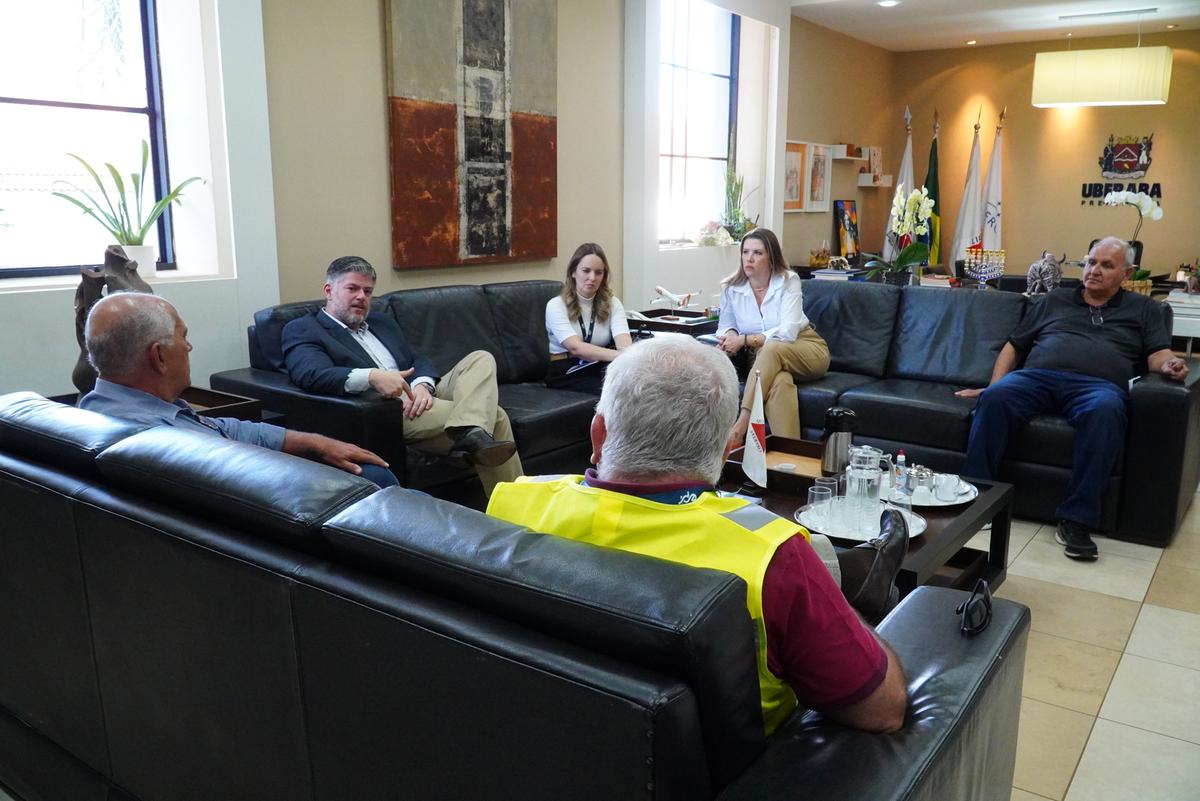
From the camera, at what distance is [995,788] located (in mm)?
1595

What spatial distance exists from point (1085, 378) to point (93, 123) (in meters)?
4.06

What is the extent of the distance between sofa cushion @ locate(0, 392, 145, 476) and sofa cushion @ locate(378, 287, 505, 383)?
217 cm

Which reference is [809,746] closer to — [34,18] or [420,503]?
[420,503]

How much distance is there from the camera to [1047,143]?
9.08 meters

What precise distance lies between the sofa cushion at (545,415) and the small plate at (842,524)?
1.38 m

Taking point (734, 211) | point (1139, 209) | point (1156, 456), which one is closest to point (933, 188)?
point (734, 211)

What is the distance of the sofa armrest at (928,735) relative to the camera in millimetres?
1113

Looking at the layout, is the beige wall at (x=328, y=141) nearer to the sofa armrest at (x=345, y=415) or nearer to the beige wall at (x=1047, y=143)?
the sofa armrest at (x=345, y=415)

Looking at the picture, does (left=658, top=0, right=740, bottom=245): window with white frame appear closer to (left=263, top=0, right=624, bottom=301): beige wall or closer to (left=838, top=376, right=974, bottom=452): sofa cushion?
(left=263, top=0, right=624, bottom=301): beige wall

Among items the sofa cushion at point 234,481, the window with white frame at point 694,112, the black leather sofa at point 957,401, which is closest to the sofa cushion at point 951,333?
the black leather sofa at point 957,401

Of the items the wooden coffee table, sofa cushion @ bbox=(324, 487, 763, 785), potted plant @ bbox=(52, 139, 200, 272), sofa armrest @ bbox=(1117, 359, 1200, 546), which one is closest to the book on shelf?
sofa armrest @ bbox=(1117, 359, 1200, 546)

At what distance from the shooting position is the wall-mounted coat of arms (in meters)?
8.57

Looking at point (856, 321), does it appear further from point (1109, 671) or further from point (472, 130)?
point (1109, 671)

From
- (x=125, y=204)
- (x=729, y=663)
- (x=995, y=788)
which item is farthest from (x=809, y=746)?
(x=125, y=204)
